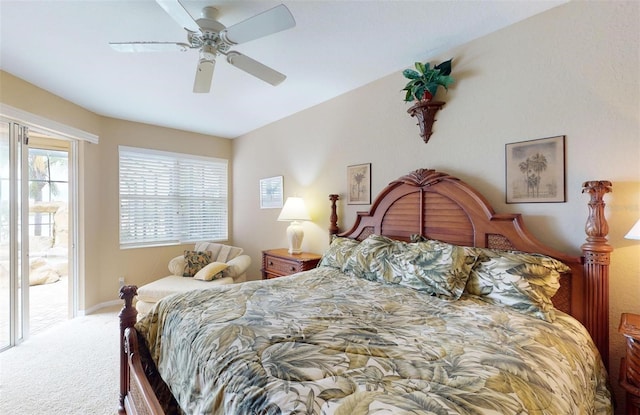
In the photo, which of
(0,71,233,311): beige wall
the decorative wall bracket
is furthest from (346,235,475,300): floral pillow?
(0,71,233,311): beige wall

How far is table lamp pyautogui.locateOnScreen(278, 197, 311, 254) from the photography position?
3359 millimetres

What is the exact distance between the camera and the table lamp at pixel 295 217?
336cm

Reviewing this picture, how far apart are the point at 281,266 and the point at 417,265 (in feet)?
5.79

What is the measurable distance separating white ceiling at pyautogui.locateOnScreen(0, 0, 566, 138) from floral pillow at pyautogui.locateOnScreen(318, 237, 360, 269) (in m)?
1.59

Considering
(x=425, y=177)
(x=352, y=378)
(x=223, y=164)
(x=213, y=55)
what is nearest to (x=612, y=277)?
(x=425, y=177)

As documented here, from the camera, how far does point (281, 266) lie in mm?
3295

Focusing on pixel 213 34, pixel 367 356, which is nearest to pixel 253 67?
pixel 213 34

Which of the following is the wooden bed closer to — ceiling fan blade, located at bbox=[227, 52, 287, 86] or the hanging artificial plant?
the hanging artificial plant

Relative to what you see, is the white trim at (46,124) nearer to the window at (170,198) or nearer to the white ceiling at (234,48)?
the white ceiling at (234,48)

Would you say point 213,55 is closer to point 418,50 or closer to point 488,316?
point 418,50

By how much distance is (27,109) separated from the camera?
2.84 metres

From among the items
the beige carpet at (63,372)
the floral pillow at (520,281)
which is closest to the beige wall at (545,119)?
the floral pillow at (520,281)

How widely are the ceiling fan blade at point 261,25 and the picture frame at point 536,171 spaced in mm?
1706

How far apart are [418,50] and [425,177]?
40.5 inches
